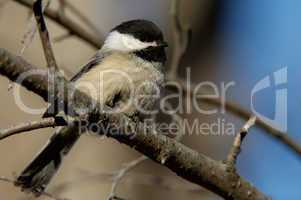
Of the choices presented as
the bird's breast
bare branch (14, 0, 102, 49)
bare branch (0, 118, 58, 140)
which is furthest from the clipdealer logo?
bare branch (0, 118, 58, 140)

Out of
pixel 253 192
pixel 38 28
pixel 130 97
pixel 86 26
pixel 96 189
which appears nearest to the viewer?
pixel 38 28

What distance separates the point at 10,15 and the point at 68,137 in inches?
31.6

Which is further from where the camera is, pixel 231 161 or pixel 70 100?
pixel 231 161

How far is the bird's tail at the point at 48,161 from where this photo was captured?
262 cm

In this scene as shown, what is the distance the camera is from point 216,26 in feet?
15.5

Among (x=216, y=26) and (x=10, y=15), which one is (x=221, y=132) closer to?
(x=216, y=26)

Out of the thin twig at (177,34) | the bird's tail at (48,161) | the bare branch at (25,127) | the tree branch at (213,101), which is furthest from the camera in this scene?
the thin twig at (177,34)

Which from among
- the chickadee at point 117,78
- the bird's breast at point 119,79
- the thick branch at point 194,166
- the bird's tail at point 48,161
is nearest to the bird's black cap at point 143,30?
the chickadee at point 117,78

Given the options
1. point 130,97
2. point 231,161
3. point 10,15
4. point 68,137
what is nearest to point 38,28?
point 231,161

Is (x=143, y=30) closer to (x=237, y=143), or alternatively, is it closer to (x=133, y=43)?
(x=133, y=43)

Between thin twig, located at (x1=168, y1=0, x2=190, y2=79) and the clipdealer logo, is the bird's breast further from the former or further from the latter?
the clipdealer logo

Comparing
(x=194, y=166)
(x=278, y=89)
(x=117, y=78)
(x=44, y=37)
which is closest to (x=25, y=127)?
(x=44, y=37)

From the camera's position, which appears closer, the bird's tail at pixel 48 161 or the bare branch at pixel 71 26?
Answer: the bird's tail at pixel 48 161

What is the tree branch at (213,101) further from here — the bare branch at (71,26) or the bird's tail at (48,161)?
the bird's tail at (48,161)
